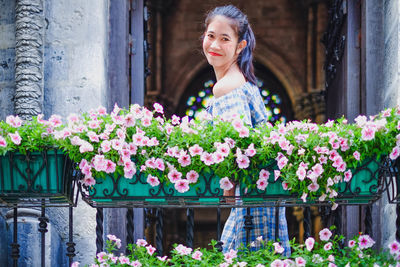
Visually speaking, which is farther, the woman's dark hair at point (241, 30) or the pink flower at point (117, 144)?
the woman's dark hair at point (241, 30)

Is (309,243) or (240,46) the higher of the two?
(240,46)

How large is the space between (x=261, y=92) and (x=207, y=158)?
10038 millimetres

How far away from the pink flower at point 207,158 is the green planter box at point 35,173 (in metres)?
0.71

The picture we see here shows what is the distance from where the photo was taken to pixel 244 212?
16.0 ft

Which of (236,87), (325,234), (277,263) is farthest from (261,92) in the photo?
(277,263)

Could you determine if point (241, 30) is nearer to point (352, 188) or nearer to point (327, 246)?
point (352, 188)

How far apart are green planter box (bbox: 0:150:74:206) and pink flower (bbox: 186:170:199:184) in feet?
2.06

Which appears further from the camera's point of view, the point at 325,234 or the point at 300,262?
the point at 325,234

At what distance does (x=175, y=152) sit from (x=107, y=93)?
1897 mm

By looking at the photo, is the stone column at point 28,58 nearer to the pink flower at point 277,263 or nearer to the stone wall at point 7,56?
the stone wall at point 7,56

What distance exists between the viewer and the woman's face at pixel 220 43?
4.88m

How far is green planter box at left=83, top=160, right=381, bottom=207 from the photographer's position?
179 inches

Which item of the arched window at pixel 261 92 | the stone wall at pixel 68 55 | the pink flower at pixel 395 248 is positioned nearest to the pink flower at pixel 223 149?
the pink flower at pixel 395 248

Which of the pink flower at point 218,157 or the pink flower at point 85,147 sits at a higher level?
the pink flower at point 85,147
